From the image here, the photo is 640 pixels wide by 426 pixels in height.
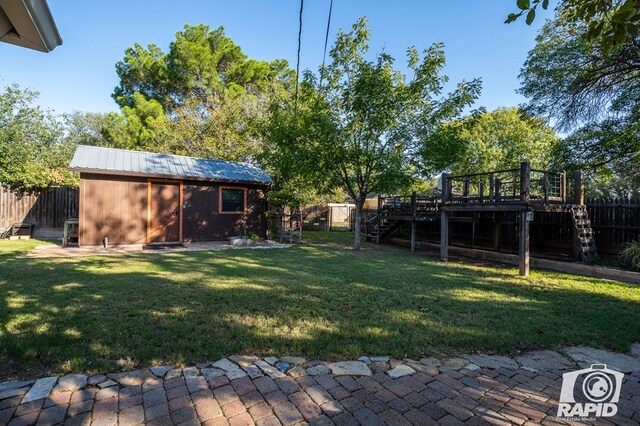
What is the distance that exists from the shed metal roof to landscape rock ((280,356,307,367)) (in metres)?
8.63

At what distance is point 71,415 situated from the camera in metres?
1.88

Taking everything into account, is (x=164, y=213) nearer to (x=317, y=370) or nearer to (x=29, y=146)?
(x=29, y=146)

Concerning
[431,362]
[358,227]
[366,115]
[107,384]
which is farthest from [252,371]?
[366,115]

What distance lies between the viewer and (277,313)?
3.72 metres

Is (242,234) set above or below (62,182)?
below

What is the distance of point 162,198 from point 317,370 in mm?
9220

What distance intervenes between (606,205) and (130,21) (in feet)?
44.9

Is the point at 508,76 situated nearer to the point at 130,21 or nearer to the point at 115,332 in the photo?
the point at 130,21

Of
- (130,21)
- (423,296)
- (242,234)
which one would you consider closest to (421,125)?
(423,296)

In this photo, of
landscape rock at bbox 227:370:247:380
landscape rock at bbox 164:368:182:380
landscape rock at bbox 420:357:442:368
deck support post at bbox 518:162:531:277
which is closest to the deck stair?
deck support post at bbox 518:162:531:277

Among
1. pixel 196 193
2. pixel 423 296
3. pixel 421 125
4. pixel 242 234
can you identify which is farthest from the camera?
pixel 242 234

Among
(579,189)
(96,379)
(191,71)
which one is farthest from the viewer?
(191,71)

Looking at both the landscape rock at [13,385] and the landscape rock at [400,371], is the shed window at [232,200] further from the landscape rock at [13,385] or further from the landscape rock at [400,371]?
the landscape rock at [400,371]

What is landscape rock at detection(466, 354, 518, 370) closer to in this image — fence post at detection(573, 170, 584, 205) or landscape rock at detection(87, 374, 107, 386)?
landscape rock at detection(87, 374, 107, 386)
